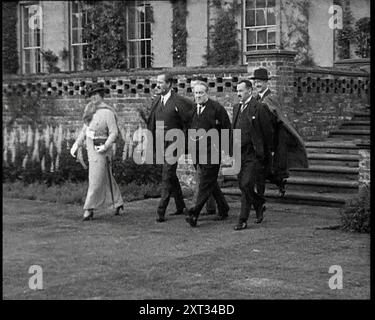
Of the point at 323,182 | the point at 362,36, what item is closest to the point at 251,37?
the point at 362,36

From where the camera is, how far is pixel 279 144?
11.5 m

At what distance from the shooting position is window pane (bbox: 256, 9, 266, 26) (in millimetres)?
19147

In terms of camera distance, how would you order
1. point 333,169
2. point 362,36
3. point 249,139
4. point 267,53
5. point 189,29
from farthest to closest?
point 189,29 → point 362,36 → point 267,53 → point 333,169 → point 249,139

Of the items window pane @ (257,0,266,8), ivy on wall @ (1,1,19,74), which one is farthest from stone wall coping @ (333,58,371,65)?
ivy on wall @ (1,1,19,74)

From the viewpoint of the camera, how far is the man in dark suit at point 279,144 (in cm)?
1144

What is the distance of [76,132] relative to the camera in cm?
1805

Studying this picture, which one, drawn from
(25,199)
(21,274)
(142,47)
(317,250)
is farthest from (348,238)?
(142,47)

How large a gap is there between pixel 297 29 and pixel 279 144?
7.81m

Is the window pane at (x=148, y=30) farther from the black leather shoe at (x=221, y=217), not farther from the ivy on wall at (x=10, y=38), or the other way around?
the black leather shoe at (x=221, y=217)

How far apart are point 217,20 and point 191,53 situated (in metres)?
1.10

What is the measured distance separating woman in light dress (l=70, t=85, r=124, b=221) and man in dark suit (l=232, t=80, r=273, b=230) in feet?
6.35

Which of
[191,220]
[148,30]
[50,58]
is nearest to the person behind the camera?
[191,220]

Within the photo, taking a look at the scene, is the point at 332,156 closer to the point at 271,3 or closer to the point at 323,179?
the point at 323,179

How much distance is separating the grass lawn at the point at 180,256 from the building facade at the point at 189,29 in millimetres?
7292
